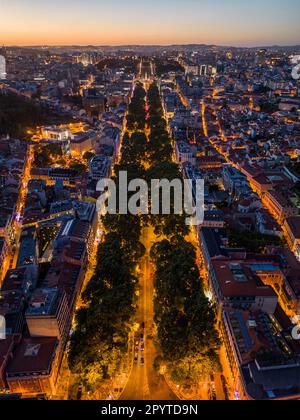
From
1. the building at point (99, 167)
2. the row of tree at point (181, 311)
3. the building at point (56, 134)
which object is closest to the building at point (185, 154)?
the building at point (99, 167)

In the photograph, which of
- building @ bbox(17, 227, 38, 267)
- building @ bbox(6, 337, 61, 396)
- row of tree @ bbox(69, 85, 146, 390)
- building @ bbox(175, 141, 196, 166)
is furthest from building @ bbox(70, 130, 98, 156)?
building @ bbox(6, 337, 61, 396)

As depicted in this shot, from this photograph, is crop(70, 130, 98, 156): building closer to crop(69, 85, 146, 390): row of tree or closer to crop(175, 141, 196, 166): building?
crop(175, 141, 196, 166): building

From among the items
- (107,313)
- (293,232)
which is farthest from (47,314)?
(293,232)

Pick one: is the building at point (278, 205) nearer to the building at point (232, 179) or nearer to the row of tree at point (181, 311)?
the building at point (232, 179)

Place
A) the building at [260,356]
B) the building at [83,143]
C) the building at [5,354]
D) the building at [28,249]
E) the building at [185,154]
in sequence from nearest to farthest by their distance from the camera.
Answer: the building at [260,356]
the building at [5,354]
the building at [28,249]
the building at [185,154]
the building at [83,143]

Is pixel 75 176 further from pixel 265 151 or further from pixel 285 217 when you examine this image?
pixel 265 151

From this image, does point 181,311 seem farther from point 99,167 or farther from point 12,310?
point 99,167
